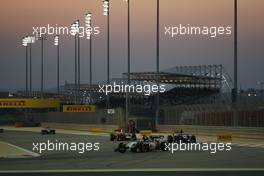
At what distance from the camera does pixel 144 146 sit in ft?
106

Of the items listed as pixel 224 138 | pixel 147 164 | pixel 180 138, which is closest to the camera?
pixel 147 164

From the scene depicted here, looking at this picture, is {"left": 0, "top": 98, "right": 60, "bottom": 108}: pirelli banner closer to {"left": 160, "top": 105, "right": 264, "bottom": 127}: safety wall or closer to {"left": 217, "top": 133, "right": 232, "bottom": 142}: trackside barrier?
{"left": 160, "top": 105, "right": 264, "bottom": 127}: safety wall

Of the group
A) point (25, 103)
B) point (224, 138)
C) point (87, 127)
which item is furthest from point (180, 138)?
point (25, 103)

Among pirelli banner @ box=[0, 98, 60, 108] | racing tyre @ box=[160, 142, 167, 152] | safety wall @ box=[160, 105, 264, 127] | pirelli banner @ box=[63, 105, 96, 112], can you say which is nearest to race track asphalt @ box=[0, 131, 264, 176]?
racing tyre @ box=[160, 142, 167, 152]

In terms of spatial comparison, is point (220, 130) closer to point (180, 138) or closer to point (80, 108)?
point (180, 138)

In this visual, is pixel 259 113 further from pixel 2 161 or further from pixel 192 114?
pixel 2 161

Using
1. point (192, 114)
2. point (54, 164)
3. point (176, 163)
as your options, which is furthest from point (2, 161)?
point (192, 114)

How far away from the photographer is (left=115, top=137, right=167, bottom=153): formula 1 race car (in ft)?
106

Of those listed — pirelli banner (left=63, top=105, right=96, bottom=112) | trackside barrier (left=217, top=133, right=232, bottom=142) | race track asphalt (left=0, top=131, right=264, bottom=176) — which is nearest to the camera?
race track asphalt (left=0, top=131, right=264, bottom=176)

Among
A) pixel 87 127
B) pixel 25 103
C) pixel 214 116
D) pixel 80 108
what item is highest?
pixel 25 103

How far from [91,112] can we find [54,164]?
58076 millimetres

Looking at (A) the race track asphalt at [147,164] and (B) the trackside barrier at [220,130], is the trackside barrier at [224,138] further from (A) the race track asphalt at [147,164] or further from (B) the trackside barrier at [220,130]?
(A) the race track asphalt at [147,164]

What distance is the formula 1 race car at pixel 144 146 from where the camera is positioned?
3231 centimetres

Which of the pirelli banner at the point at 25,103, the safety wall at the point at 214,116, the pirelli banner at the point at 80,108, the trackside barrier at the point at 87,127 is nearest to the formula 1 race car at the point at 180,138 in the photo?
the safety wall at the point at 214,116
